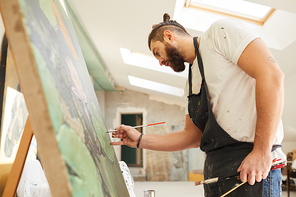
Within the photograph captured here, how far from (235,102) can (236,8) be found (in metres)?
Answer: 3.11

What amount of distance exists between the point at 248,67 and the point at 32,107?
71 centimetres

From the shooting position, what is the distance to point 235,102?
0.97 meters

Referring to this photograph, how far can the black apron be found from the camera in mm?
934

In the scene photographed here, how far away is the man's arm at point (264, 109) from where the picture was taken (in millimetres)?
835

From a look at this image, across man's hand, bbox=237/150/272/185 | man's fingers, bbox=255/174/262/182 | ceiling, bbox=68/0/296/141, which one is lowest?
man's fingers, bbox=255/174/262/182

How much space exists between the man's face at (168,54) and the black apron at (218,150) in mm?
118

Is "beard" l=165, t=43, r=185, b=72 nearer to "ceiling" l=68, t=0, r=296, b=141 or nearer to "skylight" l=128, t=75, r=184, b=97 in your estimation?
"ceiling" l=68, t=0, r=296, b=141

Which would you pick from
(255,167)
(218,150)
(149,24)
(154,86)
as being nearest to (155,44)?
(218,150)

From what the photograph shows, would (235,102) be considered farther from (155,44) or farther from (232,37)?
(155,44)

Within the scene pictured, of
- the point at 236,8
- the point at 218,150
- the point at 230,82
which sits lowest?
the point at 218,150

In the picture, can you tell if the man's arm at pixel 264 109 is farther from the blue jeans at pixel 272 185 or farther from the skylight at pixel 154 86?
the skylight at pixel 154 86

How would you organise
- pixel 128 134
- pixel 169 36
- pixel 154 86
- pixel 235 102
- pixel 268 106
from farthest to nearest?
pixel 154 86 → pixel 128 134 → pixel 169 36 → pixel 235 102 → pixel 268 106

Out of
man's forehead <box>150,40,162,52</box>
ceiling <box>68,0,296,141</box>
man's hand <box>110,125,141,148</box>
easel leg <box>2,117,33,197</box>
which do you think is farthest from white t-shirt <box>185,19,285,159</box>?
ceiling <box>68,0,296,141</box>

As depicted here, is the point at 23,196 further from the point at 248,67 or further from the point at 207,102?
the point at 248,67
